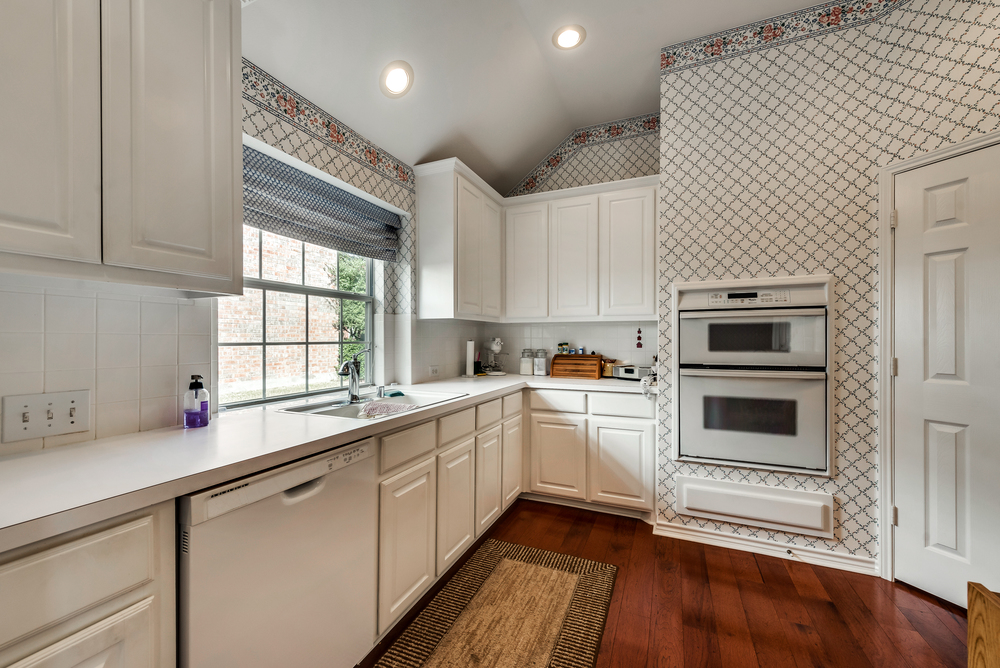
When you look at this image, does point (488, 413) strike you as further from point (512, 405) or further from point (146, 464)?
point (146, 464)

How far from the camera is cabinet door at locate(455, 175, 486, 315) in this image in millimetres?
2709

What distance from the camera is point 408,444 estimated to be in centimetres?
167

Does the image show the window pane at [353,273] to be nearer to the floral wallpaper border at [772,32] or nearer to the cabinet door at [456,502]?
the cabinet door at [456,502]

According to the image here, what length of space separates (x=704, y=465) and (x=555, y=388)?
3.29ft

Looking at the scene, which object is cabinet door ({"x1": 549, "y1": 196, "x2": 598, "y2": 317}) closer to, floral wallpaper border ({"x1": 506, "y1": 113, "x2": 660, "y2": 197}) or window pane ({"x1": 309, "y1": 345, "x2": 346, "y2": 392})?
floral wallpaper border ({"x1": 506, "y1": 113, "x2": 660, "y2": 197})

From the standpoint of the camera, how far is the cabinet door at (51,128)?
85 cm

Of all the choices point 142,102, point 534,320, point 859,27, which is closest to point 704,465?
point 534,320

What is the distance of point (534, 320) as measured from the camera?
126 inches

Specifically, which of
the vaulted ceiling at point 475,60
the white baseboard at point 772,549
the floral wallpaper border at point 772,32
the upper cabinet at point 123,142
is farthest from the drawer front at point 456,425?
the floral wallpaper border at point 772,32

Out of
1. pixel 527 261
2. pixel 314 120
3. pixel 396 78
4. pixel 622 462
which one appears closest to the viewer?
pixel 314 120

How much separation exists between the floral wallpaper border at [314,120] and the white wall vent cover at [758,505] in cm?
260

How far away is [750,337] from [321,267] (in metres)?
2.40

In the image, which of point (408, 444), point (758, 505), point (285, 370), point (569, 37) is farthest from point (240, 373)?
point (758, 505)

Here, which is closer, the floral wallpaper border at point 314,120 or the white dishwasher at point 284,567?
the white dishwasher at point 284,567
